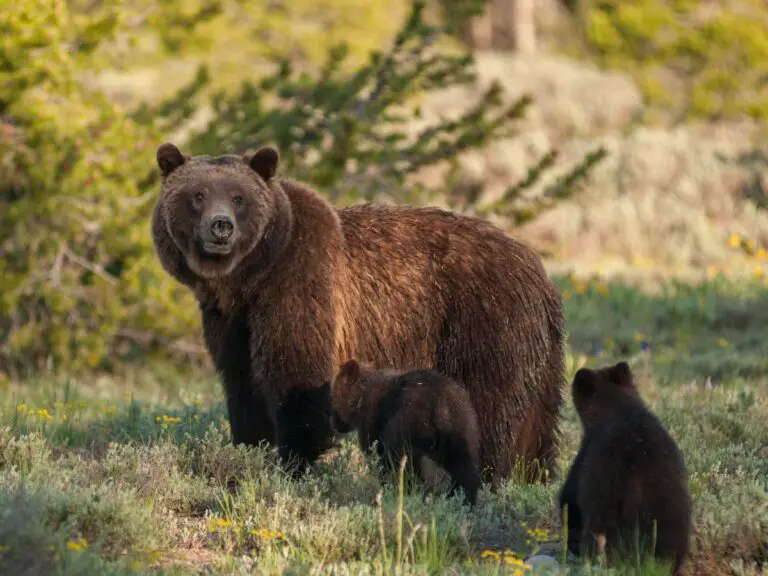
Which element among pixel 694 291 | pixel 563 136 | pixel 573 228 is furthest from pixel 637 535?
pixel 563 136

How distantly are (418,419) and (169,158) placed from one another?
6.91ft

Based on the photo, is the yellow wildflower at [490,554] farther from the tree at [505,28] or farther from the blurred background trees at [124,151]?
the tree at [505,28]

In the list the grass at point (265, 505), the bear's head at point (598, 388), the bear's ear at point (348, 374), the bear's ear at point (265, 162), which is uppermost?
the bear's ear at point (265, 162)

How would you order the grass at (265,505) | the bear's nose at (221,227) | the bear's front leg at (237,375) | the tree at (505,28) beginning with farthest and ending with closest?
the tree at (505,28)
the bear's front leg at (237,375)
the bear's nose at (221,227)
the grass at (265,505)

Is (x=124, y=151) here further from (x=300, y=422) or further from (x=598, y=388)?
(x=598, y=388)

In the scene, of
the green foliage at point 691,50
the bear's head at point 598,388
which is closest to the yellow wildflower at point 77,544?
the bear's head at point 598,388

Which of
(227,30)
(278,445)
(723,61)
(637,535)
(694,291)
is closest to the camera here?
(637,535)

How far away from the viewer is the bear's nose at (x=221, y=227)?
650cm

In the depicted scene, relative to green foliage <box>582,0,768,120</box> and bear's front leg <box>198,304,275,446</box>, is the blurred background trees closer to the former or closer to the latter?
bear's front leg <box>198,304,275,446</box>

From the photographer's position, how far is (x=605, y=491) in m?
4.92

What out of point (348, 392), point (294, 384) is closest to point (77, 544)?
point (294, 384)

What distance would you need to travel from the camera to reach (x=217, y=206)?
260 inches

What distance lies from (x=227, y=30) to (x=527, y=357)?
23.8m

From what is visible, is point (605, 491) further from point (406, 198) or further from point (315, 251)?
point (406, 198)
